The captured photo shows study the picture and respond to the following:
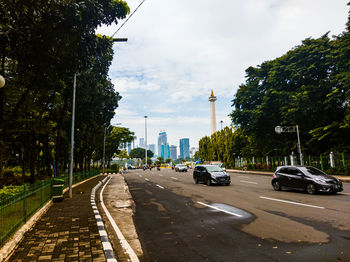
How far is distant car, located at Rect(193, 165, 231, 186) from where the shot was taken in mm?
18609

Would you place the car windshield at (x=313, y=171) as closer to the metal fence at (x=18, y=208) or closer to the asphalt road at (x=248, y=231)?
the asphalt road at (x=248, y=231)

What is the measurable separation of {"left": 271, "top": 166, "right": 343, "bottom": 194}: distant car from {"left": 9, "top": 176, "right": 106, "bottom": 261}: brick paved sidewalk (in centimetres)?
1065

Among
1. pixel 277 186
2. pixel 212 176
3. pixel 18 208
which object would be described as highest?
pixel 212 176

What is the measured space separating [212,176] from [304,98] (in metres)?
15.7

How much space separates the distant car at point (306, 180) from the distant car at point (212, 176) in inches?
163

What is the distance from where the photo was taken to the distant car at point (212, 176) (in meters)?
18.6

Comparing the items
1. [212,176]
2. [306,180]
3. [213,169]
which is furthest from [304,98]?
[306,180]

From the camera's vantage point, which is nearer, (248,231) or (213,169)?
(248,231)

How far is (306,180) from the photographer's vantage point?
1314 centimetres

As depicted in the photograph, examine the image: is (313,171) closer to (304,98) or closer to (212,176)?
(212,176)

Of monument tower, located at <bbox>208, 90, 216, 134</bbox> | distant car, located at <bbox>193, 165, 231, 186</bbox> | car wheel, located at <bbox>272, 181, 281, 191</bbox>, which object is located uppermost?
monument tower, located at <bbox>208, 90, 216, 134</bbox>

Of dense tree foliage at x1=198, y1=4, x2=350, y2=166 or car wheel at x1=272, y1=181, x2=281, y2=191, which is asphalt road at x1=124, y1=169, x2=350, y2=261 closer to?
car wheel at x1=272, y1=181, x2=281, y2=191

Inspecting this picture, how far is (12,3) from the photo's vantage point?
8.47 metres

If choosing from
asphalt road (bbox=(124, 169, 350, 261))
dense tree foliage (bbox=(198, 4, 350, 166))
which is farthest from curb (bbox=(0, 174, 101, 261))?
dense tree foliage (bbox=(198, 4, 350, 166))
